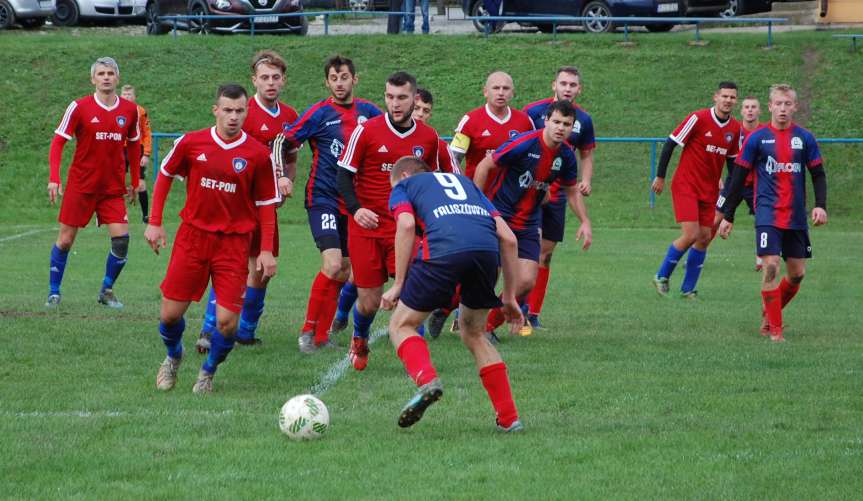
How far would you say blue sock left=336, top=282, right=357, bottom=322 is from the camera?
1075 cm

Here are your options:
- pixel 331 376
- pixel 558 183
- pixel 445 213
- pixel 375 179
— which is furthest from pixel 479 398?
pixel 558 183

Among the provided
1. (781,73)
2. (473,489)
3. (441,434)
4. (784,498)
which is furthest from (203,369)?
(781,73)

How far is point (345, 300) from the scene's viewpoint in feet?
35.4

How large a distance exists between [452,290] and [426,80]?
71.6ft

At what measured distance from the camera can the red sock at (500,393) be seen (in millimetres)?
7008

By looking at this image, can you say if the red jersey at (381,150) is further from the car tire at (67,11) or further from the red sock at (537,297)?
the car tire at (67,11)

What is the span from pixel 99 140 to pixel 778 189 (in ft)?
20.7

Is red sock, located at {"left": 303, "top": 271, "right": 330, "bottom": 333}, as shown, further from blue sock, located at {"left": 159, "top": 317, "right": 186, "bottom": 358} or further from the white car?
the white car

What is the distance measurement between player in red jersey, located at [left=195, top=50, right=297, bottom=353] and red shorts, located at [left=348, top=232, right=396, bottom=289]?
80 cm

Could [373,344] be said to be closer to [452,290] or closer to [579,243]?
[452,290]

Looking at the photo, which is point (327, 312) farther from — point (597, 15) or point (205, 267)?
point (597, 15)

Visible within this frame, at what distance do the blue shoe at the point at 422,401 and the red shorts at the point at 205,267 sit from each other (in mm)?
1906

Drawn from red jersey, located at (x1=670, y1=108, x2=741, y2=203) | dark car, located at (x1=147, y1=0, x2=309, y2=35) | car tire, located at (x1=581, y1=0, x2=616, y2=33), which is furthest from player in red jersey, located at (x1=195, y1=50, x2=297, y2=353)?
car tire, located at (x1=581, y1=0, x2=616, y2=33)

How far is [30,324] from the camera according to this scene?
10914 mm
